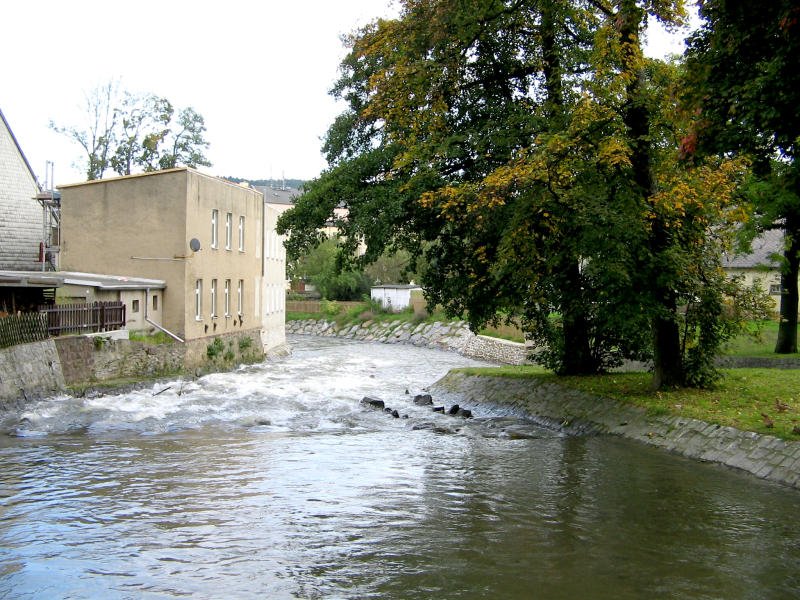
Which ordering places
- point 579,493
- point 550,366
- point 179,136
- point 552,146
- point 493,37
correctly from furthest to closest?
point 179,136
point 550,366
point 493,37
point 552,146
point 579,493

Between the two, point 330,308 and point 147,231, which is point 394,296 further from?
point 147,231

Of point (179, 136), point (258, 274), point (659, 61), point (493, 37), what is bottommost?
point (258, 274)

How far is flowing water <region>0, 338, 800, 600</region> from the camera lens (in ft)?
25.4

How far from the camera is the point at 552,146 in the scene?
15.8 metres

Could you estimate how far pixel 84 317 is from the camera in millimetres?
23406

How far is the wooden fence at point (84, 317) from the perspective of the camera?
2180 cm

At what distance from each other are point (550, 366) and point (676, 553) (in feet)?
47.6

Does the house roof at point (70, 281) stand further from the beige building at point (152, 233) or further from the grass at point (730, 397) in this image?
the grass at point (730, 397)

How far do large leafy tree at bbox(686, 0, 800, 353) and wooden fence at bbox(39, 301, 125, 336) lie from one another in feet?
56.8

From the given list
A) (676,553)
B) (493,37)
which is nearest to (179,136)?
(493,37)

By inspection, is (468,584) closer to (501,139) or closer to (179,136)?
(501,139)

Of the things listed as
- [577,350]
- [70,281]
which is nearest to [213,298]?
[70,281]

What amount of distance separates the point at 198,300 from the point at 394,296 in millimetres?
42128

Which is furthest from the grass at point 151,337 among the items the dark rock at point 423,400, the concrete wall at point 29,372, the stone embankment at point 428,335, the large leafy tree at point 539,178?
the stone embankment at point 428,335
